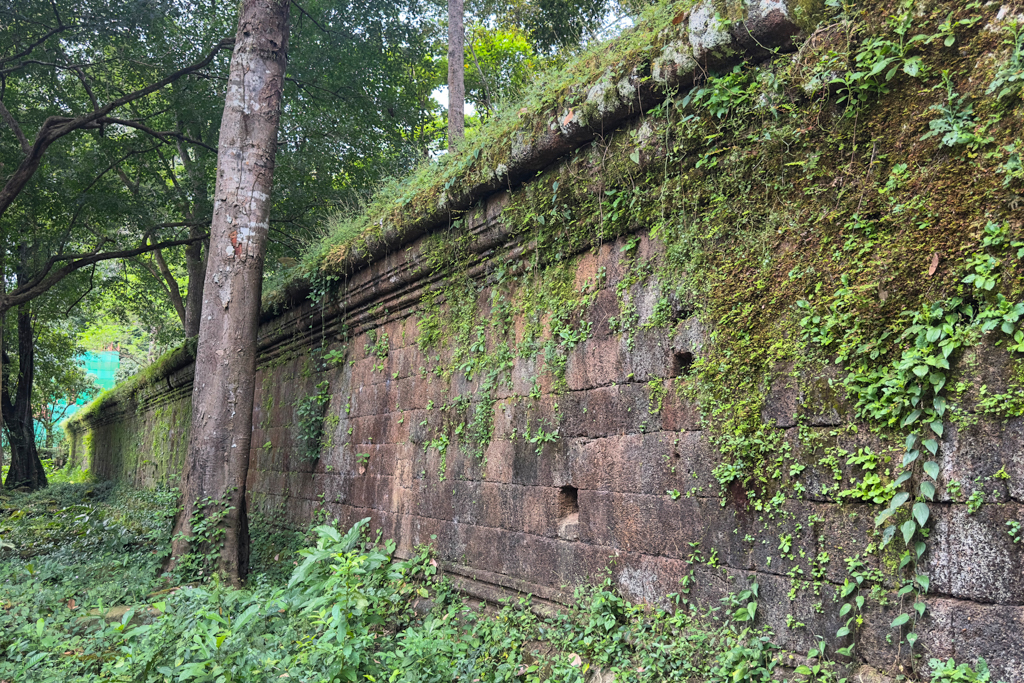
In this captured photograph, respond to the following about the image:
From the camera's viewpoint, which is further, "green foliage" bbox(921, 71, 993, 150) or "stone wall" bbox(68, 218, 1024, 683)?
"green foliage" bbox(921, 71, 993, 150)

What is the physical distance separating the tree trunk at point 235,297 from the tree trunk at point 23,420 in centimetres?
1084

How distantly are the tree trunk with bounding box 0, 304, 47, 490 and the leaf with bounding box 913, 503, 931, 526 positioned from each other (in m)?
16.3

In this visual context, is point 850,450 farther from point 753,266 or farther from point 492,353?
point 492,353

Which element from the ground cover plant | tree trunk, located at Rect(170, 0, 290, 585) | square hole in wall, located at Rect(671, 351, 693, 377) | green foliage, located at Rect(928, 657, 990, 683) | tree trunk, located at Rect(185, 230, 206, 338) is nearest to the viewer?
green foliage, located at Rect(928, 657, 990, 683)

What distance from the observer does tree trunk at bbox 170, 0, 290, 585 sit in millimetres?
5535

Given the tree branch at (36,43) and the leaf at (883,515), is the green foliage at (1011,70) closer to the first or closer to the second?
the leaf at (883,515)

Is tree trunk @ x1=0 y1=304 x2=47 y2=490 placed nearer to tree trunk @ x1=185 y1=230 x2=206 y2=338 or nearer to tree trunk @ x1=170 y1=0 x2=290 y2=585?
tree trunk @ x1=185 y1=230 x2=206 y2=338

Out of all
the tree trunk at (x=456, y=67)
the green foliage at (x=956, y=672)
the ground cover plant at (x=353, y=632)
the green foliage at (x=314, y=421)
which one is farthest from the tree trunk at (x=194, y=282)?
the green foliage at (x=956, y=672)

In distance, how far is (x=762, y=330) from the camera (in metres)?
2.66

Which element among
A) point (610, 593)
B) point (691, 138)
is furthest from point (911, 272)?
point (610, 593)

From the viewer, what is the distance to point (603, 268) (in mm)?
3471

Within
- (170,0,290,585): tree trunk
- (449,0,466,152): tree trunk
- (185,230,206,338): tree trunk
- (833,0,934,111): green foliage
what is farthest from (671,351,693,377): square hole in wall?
(185,230,206,338): tree trunk

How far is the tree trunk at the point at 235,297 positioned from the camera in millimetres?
5535

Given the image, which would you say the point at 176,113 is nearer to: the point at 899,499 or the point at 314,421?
the point at 314,421
